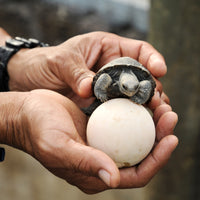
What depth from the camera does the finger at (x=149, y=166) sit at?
1.26 m

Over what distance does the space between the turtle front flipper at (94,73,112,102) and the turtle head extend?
2.4 inches

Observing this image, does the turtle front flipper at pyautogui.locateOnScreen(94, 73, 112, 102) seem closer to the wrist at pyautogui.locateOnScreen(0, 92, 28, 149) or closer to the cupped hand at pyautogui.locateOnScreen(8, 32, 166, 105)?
the cupped hand at pyautogui.locateOnScreen(8, 32, 166, 105)

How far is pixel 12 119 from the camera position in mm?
1327

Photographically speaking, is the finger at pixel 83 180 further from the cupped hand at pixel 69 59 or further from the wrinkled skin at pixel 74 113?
the cupped hand at pixel 69 59

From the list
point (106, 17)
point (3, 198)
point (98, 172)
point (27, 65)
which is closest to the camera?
point (98, 172)

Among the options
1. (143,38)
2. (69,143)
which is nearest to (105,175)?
(69,143)

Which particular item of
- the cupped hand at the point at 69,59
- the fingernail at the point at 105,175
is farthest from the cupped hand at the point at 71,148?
the cupped hand at the point at 69,59

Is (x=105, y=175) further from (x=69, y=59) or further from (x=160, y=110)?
(x=69, y=59)

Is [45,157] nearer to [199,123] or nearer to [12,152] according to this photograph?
[199,123]

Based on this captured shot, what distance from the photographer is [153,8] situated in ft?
6.58

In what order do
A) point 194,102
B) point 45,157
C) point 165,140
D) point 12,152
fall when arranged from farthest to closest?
point 12,152, point 194,102, point 165,140, point 45,157

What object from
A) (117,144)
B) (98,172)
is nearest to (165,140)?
(117,144)

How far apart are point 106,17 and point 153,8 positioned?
2.08 meters

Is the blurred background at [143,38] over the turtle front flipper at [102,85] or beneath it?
beneath
